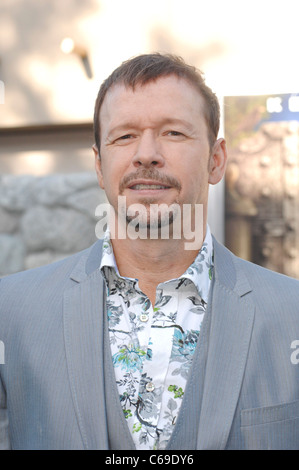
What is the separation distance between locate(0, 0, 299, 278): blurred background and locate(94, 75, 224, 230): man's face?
6.51ft

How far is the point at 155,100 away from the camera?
1.96 metres

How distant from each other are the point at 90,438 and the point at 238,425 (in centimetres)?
46

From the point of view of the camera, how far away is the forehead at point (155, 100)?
6.41 feet

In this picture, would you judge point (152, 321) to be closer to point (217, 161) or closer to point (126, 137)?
point (126, 137)

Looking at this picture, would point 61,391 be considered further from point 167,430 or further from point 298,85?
point 298,85

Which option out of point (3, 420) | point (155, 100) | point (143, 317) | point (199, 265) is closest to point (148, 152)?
point (155, 100)

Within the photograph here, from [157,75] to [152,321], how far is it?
90cm

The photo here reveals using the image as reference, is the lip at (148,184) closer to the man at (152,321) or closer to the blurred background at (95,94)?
the man at (152,321)

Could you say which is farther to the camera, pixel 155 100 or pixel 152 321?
pixel 155 100

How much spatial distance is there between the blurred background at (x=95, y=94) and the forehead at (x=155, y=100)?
1.97 metres

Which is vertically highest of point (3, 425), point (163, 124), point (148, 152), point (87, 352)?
point (163, 124)

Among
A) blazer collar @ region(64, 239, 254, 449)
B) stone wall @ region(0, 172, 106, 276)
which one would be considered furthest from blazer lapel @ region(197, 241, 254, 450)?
stone wall @ region(0, 172, 106, 276)

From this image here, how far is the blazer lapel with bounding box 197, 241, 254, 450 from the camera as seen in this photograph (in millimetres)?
1675

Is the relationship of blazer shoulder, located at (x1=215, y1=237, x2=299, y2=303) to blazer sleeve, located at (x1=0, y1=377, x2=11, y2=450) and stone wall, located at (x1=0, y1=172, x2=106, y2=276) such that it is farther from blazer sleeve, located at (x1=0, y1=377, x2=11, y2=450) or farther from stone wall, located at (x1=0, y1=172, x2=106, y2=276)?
stone wall, located at (x1=0, y1=172, x2=106, y2=276)
